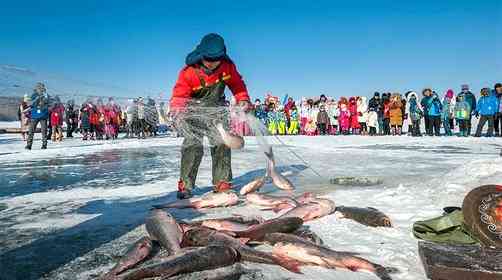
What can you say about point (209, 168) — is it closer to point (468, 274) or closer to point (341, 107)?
point (468, 274)

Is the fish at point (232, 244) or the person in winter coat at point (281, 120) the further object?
the person in winter coat at point (281, 120)

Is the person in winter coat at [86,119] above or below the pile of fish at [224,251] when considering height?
above

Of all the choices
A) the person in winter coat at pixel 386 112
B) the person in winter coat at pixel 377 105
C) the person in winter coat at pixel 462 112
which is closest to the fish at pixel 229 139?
the person in winter coat at pixel 462 112

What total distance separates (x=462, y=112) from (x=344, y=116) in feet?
20.2

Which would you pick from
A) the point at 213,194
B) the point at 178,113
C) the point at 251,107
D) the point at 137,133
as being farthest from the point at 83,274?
the point at 137,133

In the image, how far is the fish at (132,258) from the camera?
107 inches

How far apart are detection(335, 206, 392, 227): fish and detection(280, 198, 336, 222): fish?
130 millimetres

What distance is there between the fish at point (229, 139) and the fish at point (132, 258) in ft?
8.84

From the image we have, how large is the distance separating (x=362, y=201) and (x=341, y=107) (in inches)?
715

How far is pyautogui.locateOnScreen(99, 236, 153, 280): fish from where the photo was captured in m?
2.71

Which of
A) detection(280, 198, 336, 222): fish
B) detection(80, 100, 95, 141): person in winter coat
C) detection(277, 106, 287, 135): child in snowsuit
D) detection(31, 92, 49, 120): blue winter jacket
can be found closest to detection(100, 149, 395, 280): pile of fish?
detection(280, 198, 336, 222): fish

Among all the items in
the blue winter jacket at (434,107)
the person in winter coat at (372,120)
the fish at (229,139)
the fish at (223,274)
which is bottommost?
the fish at (223,274)

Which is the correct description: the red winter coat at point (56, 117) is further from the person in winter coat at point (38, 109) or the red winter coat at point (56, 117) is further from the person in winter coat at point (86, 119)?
the person in winter coat at point (38, 109)

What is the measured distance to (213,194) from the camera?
16.0 feet
